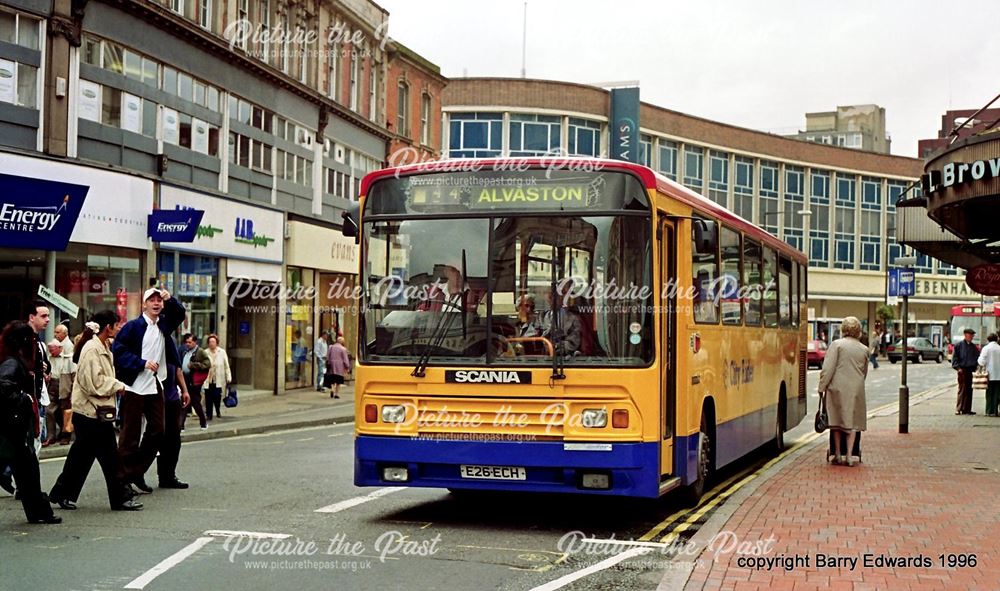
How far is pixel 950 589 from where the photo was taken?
7.35m

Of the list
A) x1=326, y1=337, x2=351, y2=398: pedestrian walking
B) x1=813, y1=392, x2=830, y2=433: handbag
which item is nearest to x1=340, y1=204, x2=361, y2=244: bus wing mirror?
x1=813, y1=392, x2=830, y2=433: handbag

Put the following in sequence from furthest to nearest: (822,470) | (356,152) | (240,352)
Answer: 1. (356,152)
2. (240,352)
3. (822,470)

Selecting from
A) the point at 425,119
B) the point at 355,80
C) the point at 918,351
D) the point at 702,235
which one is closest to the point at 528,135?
the point at 425,119

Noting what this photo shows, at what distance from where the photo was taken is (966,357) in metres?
26.8

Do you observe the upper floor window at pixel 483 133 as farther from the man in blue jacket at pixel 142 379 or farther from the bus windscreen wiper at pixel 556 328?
the bus windscreen wiper at pixel 556 328

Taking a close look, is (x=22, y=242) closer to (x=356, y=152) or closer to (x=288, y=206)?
(x=288, y=206)

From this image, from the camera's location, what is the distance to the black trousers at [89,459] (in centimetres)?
1067

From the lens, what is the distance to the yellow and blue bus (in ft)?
31.4

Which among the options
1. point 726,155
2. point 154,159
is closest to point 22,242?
point 154,159

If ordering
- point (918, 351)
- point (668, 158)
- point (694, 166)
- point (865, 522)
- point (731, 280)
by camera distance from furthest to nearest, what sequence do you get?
point (694, 166) < point (668, 158) < point (918, 351) < point (731, 280) < point (865, 522)

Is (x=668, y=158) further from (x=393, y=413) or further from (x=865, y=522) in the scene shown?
(x=393, y=413)

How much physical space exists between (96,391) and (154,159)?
16247mm

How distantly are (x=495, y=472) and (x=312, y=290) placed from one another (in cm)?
2627

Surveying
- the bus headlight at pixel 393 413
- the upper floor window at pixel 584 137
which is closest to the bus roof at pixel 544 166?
the bus headlight at pixel 393 413
